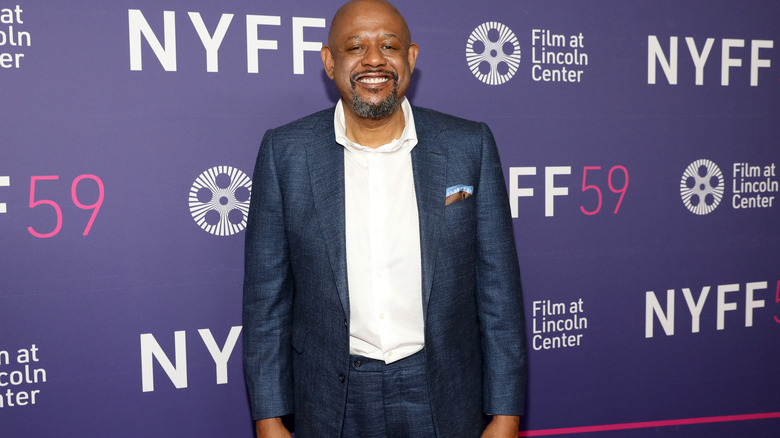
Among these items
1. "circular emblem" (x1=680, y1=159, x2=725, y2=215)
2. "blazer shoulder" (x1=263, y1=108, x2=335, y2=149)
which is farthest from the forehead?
"circular emblem" (x1=680, y1=159, x2=725, y2=215)

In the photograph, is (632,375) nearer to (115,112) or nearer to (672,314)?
(672,314)

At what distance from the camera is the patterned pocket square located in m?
1.56

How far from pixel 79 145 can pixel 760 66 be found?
2.56 metres

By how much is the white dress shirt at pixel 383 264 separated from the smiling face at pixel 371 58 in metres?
0.13

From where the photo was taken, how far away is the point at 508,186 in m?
2.27

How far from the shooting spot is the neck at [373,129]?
1622 mm

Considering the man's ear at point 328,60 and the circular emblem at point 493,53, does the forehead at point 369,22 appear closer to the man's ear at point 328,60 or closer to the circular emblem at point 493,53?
the man's ear at point 328,60

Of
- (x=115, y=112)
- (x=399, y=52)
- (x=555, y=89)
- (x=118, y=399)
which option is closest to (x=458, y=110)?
(x=555, y=89)

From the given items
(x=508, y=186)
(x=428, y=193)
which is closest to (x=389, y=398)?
(x=428, y=193)

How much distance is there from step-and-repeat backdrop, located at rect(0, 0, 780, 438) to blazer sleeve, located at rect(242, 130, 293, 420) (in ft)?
1.71

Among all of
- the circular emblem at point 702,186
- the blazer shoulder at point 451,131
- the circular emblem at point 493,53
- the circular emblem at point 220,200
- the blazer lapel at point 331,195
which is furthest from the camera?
the circular emblem at point 702,186

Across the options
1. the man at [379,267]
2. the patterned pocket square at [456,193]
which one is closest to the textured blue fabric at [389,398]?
the man at [379,267]

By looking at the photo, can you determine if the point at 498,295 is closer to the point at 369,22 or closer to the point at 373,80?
the point at 373,80

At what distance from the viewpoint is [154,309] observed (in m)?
2.04
